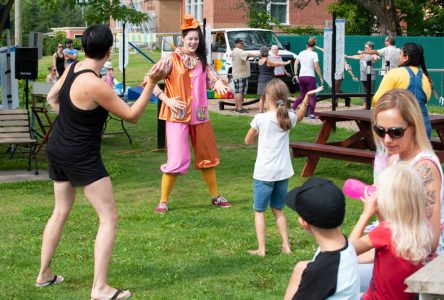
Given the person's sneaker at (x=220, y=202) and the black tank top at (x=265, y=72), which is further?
the black tank top at (x=265, y=72)

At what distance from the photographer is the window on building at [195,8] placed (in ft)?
157

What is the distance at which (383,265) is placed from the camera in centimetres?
396

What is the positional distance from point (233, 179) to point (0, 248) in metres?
4.22

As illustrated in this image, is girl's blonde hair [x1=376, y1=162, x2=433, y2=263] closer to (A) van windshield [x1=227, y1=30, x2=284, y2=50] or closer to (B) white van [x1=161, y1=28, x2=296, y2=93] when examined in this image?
(B) white van [x1=161, y1=28, x2=296, y2=93]

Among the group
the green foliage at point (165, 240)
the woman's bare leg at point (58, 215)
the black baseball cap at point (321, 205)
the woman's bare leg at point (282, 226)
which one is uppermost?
the black baseball cap at point (321, 205)

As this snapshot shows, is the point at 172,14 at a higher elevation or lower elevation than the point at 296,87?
higher

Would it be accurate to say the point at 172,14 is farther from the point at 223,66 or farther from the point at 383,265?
the point at 383,265

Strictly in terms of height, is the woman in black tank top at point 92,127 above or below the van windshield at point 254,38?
below

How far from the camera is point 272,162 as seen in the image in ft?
22.9

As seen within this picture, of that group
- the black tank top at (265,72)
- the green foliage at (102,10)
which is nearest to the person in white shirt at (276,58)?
the black tank top at (265,72)

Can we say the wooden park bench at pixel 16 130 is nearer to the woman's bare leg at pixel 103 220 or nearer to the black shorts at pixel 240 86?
the woman's bare leg at pixel 103 220

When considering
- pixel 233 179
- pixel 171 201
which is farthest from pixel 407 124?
pixel 233 179

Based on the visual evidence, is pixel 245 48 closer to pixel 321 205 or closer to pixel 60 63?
pixel 60 63

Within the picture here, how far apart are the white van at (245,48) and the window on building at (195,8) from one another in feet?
67.7
